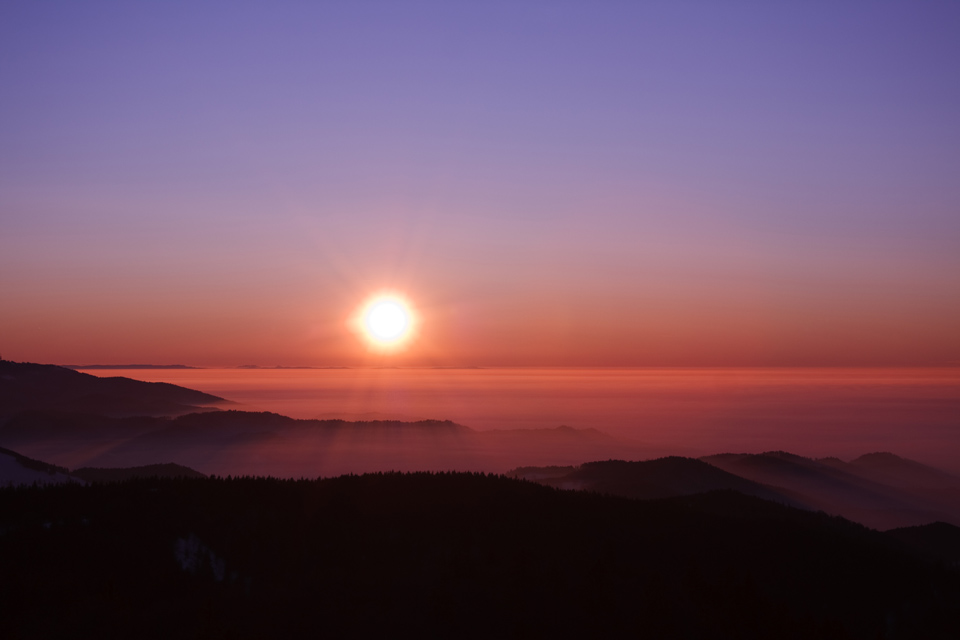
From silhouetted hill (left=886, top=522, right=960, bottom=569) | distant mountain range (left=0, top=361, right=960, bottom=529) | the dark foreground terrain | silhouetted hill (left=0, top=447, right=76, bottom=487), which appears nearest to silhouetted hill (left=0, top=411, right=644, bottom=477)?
distant mountain range (left=0, top=361, right=960, bottom=529)

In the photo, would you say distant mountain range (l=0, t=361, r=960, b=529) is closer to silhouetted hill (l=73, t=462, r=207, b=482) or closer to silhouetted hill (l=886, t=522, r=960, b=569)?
silhouetted hill (l=73, t=462, r=207, b=482)

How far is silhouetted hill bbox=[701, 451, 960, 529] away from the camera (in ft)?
335

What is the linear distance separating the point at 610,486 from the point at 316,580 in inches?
2129

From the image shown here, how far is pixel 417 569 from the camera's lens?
91.4 feet

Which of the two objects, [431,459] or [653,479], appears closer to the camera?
[653,479]

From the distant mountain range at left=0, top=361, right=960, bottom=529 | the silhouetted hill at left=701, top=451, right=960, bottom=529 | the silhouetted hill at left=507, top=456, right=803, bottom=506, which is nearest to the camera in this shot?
the silhouetted hill at left=507, top=456, right=803, bottom=506

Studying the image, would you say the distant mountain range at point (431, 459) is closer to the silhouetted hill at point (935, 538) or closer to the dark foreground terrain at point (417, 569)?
the silhouetted hill at point (935, 538)

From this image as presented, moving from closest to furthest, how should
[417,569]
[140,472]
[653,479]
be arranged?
[417,569]
[653,479]
[140,472]

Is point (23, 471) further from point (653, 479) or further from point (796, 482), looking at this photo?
point (796, 482)

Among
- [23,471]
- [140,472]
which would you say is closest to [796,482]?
[140,472]

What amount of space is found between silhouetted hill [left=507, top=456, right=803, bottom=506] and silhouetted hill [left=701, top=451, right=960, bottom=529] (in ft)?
46.8

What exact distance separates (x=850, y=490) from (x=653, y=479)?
5552cm

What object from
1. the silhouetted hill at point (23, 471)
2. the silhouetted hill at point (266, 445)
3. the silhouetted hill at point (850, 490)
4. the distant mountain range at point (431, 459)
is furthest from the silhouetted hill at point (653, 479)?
the silhouetted hill at point (266, 445)

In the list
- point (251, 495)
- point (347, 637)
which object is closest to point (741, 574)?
point (347, 637)
